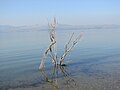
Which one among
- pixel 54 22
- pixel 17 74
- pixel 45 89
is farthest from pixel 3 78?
pixel 54 22

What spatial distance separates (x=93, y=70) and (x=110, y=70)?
1251 mm

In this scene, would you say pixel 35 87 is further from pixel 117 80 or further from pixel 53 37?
pixel 53 37

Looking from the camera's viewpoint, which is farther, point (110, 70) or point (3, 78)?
point (110, 70)

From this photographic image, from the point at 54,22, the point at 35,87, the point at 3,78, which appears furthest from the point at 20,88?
the point at 54,22

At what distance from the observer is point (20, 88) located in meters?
14.7

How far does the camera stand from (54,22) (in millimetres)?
6512

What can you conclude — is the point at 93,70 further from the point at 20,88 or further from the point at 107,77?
the point at 20,88

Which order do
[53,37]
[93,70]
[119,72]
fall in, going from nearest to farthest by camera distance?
[53,37], [119,72], [93,70]

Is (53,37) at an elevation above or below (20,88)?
above

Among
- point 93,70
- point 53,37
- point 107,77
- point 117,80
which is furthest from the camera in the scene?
point 93,70

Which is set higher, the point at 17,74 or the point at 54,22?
the point at 54,22

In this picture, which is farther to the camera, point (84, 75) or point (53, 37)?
point (84, 75)

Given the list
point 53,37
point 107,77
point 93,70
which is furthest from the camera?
point 93,70

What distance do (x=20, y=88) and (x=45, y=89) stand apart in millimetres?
1574
